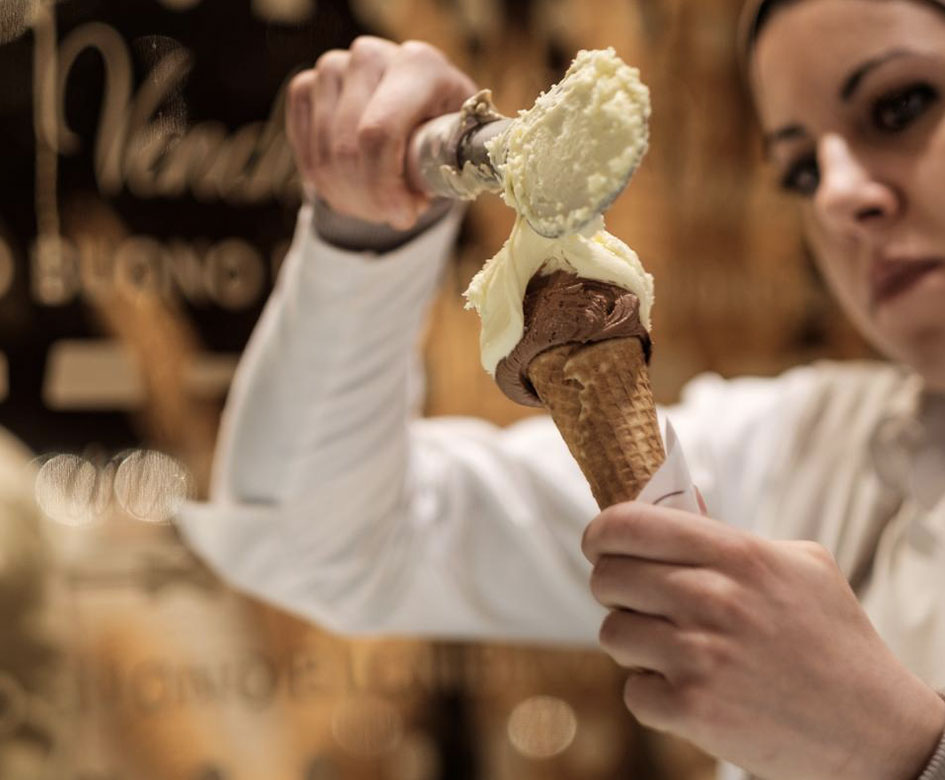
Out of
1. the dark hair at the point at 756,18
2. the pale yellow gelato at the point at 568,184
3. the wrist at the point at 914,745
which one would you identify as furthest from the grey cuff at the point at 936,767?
the dark hair at the point at 756,18

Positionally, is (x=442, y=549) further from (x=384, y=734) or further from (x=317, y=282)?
(x=384, y=734)

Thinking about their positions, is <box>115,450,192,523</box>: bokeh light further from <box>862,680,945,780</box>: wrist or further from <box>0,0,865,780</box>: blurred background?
<box>862,680,945,780</box>: wrist

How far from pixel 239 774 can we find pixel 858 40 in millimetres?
1087

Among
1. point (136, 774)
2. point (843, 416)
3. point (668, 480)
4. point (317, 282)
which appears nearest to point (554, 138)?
point (668, 480)

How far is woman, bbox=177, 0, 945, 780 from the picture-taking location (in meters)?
0.46

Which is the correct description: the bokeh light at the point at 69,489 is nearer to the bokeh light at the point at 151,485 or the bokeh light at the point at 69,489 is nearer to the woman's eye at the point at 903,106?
the bokeh light at the point at 151,485

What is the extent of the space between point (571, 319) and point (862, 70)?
0.48 m

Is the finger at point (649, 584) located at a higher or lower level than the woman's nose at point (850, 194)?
lower

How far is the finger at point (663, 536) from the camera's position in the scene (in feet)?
1.47

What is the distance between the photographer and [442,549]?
1.09 meters

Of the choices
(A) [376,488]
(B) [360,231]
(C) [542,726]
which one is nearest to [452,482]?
(A) [376,488]

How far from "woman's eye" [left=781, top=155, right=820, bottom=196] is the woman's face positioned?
0.04 feet

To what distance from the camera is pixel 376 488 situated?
991 mm

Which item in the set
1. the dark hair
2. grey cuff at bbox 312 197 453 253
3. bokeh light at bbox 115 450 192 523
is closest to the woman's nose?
the dark hair
